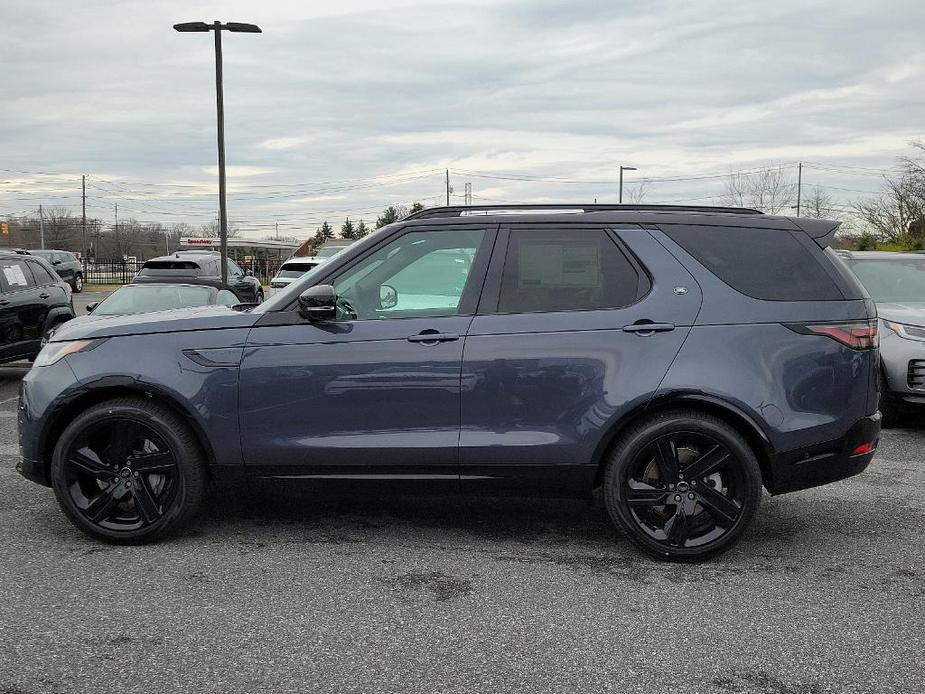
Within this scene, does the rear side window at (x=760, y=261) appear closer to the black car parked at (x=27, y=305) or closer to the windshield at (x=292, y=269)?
the black car parked at (x=27, y=305)

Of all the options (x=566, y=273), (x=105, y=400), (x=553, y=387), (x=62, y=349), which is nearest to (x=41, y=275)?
(x=62, y=349)

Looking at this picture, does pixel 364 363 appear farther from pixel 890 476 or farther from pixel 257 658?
pixel 890 476

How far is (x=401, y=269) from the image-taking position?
4.85m

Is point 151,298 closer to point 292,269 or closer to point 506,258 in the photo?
point 506,258

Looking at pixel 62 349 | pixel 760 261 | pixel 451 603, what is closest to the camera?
pixel 451 603

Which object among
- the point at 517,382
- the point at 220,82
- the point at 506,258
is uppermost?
the point at 220,82

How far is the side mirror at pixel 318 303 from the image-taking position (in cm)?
454

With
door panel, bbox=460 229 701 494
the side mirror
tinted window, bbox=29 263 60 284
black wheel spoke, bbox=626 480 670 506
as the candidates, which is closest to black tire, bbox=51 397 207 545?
the side mirror

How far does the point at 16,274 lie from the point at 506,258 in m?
8.56

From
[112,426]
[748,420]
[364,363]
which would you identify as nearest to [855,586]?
[748,420]

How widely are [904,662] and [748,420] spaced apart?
138 centimetres

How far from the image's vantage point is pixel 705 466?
4578 millimetres

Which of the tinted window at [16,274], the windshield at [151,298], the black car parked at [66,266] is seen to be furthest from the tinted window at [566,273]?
the black car parked at [66,266]

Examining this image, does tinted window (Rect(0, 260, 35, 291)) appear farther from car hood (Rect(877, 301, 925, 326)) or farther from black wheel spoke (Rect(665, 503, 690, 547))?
car hood (Rect(877, 301, 925, 326))
